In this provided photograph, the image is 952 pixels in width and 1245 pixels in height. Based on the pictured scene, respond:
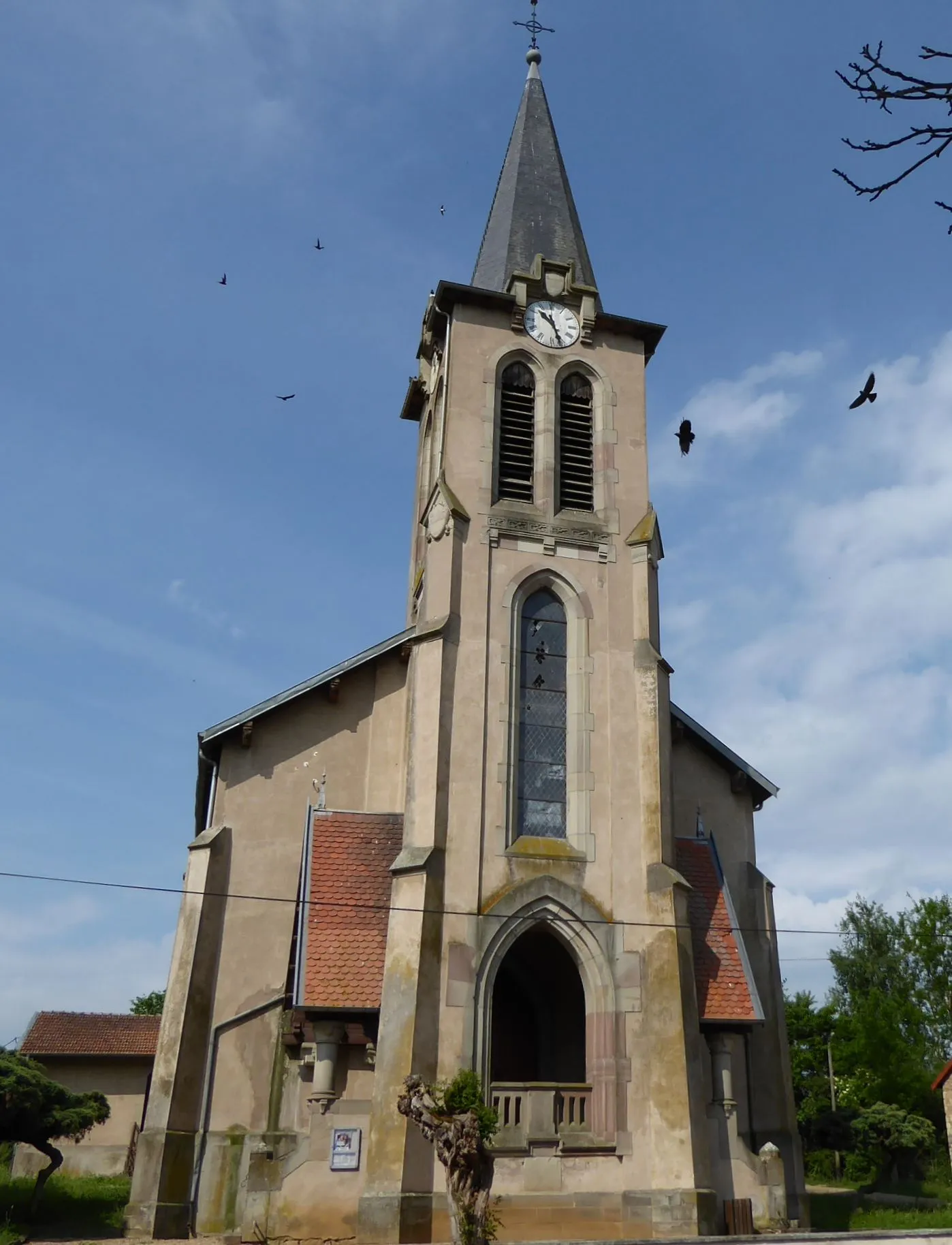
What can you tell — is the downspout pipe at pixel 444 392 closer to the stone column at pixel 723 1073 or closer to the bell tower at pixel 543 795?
the bell tower at pixel 543 795

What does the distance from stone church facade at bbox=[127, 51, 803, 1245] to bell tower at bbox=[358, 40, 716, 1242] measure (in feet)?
0.16

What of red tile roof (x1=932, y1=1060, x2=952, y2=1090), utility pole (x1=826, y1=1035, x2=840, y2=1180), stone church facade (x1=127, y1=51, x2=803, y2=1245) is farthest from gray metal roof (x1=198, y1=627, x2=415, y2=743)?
utility pole (x1=826, y1=1035, x2=840, y2=1180)

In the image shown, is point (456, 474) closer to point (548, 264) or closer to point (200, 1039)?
point (548, 264)

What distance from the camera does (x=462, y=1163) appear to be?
42.5ft

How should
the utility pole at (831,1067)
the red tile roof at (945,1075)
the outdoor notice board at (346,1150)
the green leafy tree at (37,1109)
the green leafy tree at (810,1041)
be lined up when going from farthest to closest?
1. the green leafy tree at (810,1041)
2. the utility pole at (831,1067)
3. the red tile roof at (945,1075)
4. the green leafy tree at (37,1109)
5. the outdoor notice board at (346,1150)

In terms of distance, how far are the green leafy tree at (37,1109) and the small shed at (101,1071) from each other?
41.8ft

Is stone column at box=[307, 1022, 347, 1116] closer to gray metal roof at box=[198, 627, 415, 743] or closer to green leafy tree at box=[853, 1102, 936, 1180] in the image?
gray metal roof at box=[198, 627, 415, 743]

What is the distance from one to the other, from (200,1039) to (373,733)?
6.15 metres

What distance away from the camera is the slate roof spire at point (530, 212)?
24453 millimetres

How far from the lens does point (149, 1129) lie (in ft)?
57.7

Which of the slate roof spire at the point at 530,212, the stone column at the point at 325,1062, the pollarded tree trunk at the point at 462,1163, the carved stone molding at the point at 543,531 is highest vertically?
the slate roof spire at the point at 530,212

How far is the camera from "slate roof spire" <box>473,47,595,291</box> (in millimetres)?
24453

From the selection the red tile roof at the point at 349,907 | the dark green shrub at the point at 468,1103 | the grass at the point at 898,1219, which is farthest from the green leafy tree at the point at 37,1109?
the grass at the point at 898,1219

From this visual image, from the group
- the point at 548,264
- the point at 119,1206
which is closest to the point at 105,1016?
the point at 119,1206
